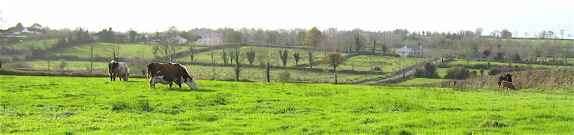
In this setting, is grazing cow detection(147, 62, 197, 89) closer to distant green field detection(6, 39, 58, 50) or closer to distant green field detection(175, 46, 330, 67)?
distant green field detection(175, 46, 330, 67)

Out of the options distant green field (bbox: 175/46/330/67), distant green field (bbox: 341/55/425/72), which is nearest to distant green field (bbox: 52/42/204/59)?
distant green field (bbox: 175/46/330/67)

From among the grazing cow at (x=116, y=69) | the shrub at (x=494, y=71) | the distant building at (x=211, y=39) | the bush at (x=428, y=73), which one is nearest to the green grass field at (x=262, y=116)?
the grazing cow at (x=116, y=69)

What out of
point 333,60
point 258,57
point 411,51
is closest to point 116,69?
point 333,60

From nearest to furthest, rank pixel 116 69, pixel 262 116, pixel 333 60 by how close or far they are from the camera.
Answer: pixel 262 116 < pixel 116 69 < pixel 333 60

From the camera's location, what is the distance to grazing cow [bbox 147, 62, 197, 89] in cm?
2608

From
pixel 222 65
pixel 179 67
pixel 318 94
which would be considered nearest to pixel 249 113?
pixel 318 94

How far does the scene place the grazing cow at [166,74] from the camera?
26078 mm

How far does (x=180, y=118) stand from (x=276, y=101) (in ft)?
19.8

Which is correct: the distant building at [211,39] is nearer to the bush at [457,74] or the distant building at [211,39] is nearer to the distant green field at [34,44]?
the distant green field at [34,44]

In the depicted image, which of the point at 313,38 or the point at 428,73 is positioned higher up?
the point at 313,38

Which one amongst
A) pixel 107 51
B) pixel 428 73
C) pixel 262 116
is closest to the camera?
pixel 262 116

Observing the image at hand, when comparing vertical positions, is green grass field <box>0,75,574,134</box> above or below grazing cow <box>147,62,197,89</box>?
below

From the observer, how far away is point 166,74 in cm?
2630

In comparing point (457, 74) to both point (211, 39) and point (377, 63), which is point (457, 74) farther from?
point (211, 39)
